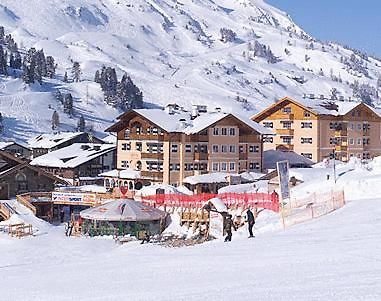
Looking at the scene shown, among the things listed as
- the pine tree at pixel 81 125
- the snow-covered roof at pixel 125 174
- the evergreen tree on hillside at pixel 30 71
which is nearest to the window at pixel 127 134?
the snow-covered roof at pixel 125 174

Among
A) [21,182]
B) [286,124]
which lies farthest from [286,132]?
[21,182]

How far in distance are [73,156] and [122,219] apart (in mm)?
30498

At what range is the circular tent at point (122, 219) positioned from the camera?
114ft

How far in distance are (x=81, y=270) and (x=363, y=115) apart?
53871 mm

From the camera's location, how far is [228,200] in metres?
35.3

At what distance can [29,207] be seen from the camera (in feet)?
131

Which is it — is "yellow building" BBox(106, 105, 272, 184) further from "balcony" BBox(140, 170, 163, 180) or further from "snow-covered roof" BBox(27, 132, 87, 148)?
"snow-covered roof" BBox(27, 132, 87, 148)

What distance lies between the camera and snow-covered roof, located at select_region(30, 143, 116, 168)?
202 ft

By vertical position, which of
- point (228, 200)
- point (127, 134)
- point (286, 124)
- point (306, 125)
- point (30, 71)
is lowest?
point (228, 200)

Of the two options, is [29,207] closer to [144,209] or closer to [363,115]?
[144,209]

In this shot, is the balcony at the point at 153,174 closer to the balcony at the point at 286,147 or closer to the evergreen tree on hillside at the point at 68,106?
the balcony at the point at 286,147

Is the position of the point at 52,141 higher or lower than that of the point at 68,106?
lower

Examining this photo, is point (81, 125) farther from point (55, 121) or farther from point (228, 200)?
point (228, 200)

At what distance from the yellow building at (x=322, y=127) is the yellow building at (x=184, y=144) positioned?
9.50 m
